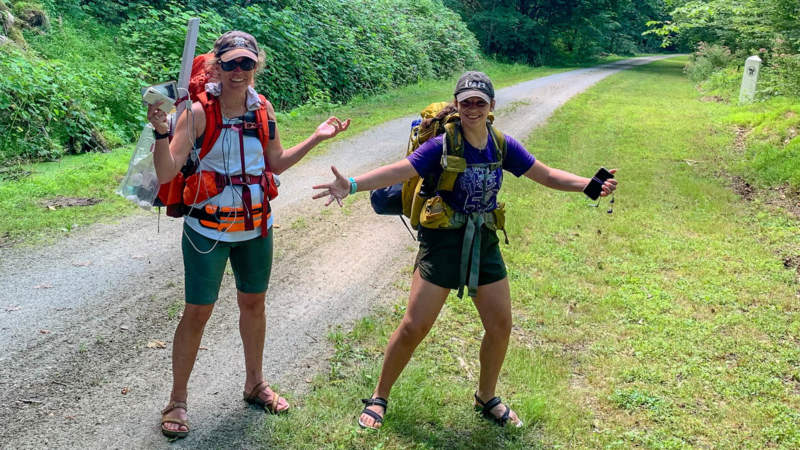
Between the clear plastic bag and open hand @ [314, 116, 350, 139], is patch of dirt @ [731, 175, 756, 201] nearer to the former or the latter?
open hand @ [314, 116, 350, 139]

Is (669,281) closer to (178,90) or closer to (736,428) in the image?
(736,428)

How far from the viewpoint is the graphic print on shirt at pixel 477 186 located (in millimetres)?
3498

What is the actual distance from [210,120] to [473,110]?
133cm

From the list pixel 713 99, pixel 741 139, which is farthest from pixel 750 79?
pixel 741 139

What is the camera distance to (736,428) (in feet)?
13.8

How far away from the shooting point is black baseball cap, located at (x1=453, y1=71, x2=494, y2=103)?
11.0 feet

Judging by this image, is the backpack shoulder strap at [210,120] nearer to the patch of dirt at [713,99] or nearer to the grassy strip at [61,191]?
the grassy strip at [61,191]

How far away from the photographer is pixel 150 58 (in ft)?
42.7

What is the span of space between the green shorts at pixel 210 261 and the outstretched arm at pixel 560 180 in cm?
157

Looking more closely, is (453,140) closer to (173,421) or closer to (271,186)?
(271,186)

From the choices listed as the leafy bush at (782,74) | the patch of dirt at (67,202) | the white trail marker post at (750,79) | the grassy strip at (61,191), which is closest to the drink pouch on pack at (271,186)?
the grassy strip at (61,191)

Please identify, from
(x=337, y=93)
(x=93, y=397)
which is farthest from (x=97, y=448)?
(x=337, y=93)

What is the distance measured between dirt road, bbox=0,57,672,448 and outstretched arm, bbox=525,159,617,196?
1.97 m

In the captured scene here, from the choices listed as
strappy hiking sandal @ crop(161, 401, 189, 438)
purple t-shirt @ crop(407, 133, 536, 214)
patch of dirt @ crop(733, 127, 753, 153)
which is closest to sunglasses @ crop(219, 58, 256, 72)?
purple t-shirt @ crop(407, 133, 536, 214)
